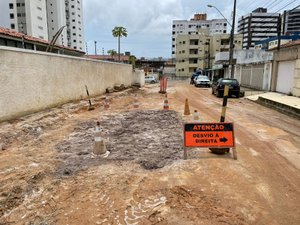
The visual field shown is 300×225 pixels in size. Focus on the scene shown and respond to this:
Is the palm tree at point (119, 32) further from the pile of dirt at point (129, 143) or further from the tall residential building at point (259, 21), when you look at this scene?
the pile of dirt at point (129, 143)

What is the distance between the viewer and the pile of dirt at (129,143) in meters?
5.76

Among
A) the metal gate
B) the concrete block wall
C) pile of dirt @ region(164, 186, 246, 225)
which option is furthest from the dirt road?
the metal gate

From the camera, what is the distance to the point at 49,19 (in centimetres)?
7506

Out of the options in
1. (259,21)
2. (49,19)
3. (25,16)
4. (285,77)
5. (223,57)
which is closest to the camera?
(285,77)

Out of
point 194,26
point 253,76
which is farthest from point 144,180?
point 194,26

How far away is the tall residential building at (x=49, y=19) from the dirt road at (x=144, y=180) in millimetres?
40097

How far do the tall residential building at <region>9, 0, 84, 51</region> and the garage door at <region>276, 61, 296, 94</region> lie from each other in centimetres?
3749

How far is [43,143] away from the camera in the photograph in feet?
24.0

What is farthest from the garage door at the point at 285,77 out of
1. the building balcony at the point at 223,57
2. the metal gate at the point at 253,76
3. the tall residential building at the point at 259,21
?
the building balcony at the point at 223,57

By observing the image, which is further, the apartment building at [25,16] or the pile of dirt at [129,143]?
the apartment building at [25,16]

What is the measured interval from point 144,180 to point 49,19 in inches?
3212

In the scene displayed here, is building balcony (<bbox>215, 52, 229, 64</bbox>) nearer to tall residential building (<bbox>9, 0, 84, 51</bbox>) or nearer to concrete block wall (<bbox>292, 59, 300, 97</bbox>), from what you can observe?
concrete block wall (<bbox>292, 59, 300, 97</bbox>)

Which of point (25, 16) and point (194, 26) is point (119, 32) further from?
point (194, 26)

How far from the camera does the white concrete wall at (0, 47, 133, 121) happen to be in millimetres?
9453
